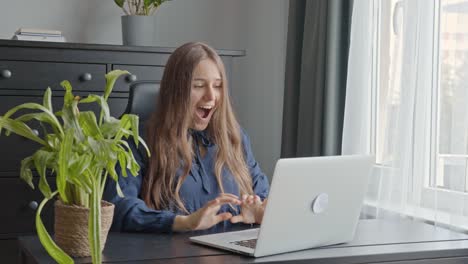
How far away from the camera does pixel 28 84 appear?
308 centimetres

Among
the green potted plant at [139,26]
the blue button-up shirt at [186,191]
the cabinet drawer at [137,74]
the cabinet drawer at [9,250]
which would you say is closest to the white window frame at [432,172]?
the blue button-up shirt at [186,191]

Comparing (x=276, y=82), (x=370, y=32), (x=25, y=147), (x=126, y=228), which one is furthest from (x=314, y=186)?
(x=276, y=82)

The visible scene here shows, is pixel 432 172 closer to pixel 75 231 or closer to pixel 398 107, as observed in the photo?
pixel 398 107

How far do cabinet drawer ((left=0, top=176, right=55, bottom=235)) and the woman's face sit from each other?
37.2 inches

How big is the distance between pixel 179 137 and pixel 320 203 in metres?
0.68

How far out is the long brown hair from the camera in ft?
7.75

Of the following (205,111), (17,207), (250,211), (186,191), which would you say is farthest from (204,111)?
(17,207)

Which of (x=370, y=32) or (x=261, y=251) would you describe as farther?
(x=370, y=32)

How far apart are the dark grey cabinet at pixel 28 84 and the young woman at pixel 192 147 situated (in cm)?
76

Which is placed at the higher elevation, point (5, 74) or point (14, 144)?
point (5, 74)

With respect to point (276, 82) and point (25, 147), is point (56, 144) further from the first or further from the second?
point (276, 82)

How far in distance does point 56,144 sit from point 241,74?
2253 mm

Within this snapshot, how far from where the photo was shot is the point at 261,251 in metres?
1.79

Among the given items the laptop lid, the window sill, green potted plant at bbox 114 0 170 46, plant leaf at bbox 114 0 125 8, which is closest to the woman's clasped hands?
the laptop lid
